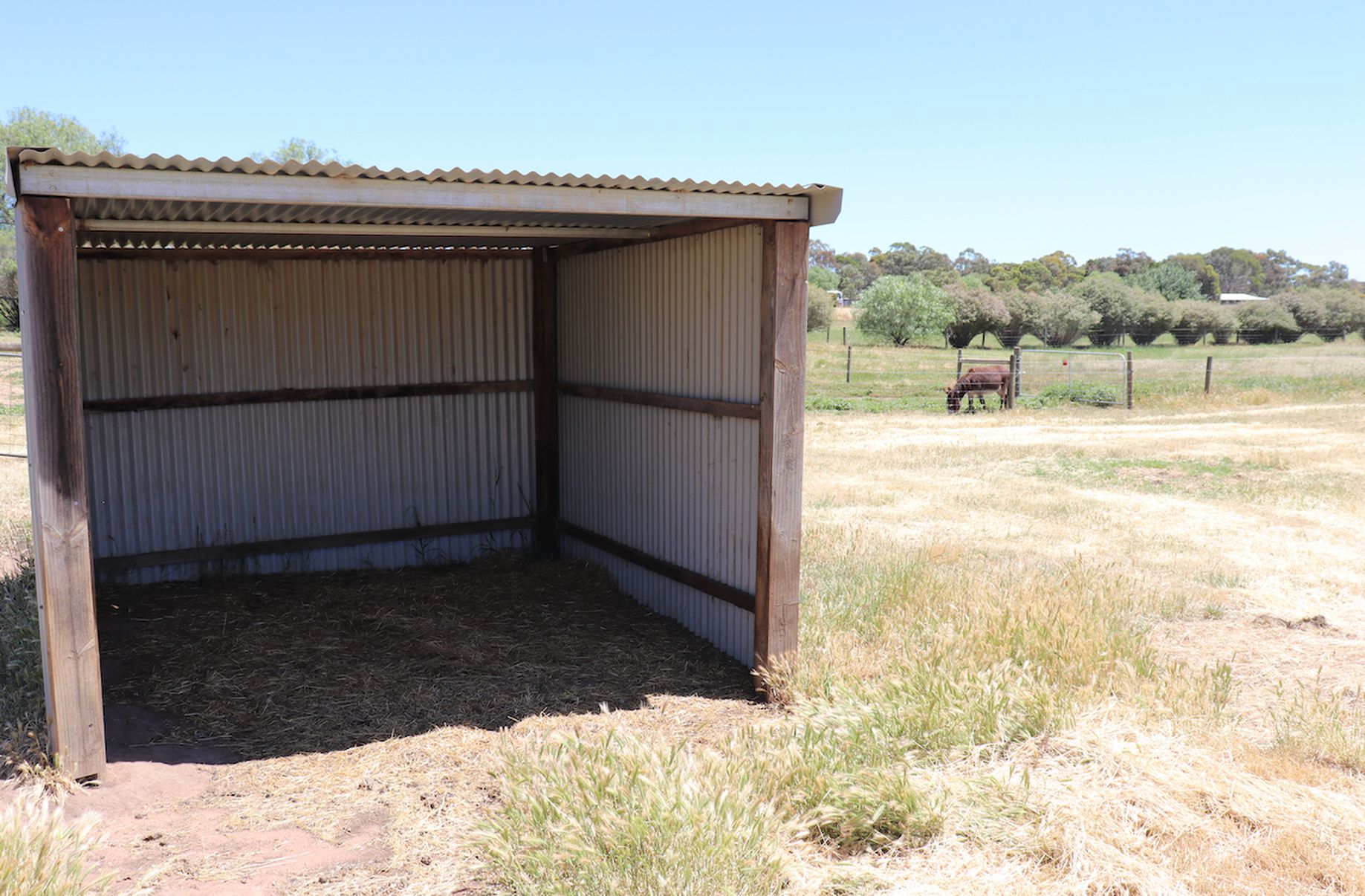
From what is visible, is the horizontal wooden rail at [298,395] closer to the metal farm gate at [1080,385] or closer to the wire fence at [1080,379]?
the wire fence at [1080,379]

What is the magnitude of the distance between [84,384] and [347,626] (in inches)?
108

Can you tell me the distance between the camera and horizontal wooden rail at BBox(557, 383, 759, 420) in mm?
6359

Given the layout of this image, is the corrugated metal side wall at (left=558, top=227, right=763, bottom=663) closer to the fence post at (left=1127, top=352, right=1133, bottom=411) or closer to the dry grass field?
the dry grass field

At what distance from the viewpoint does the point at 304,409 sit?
8.61 meters

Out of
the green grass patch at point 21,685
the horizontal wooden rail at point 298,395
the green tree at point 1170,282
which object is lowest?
the green grass patch at point 21,685

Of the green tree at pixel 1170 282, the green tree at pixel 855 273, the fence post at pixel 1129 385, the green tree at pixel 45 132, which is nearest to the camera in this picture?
the fence post at pixel 1129 385

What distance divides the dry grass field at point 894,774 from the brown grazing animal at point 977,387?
13.9 m

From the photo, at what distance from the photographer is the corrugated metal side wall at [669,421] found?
6434 mm

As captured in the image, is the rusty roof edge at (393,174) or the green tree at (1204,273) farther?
the green tree at (1204,273)

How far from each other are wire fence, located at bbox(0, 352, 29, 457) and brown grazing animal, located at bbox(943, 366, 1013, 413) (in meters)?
16.2

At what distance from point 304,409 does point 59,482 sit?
3.91 metres

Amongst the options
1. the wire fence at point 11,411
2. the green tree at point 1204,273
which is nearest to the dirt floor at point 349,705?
the wire fence at point 11,411

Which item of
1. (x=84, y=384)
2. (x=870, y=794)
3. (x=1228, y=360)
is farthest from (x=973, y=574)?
(x=1228, y=360)

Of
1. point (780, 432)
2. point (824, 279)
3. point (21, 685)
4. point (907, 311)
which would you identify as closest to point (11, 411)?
point (21, 685)
